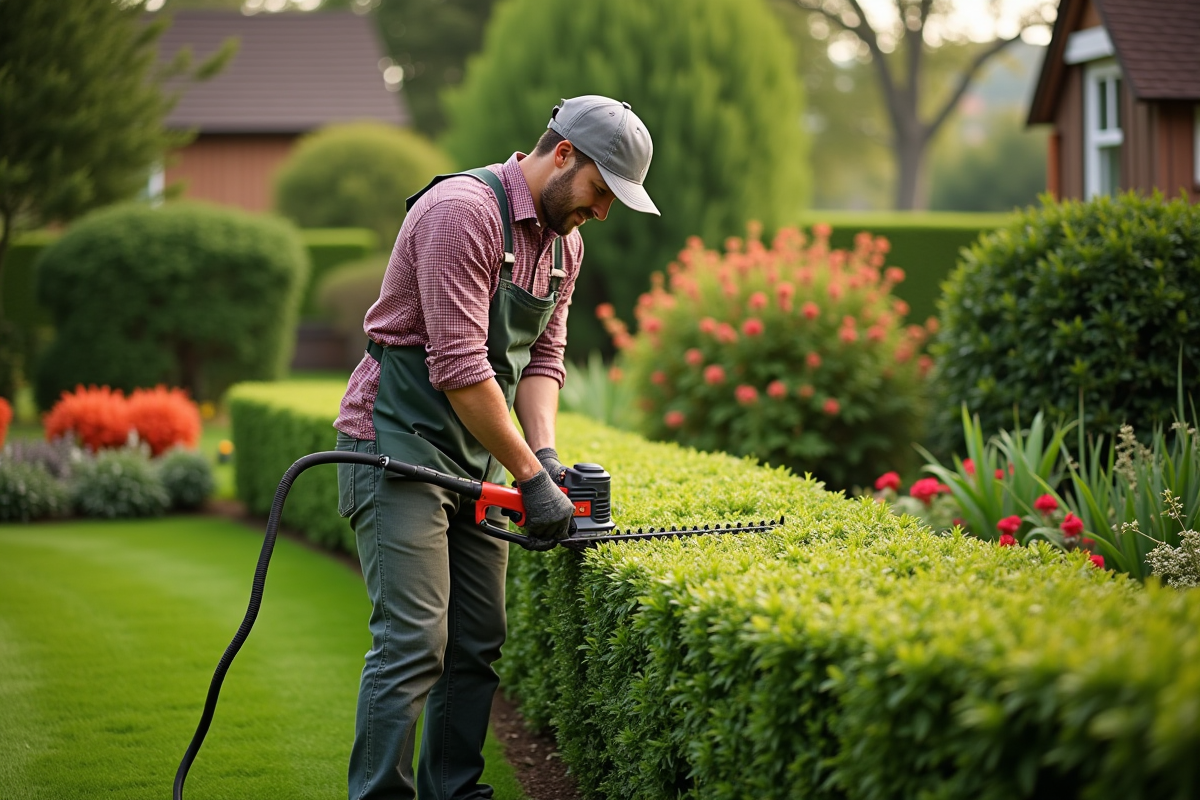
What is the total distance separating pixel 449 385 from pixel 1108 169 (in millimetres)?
11058

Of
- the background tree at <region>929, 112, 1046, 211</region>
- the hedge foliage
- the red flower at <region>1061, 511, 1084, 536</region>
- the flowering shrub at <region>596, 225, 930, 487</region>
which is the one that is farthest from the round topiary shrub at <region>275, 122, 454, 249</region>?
the background tree at <region>929, 112, 1046, 211</region>

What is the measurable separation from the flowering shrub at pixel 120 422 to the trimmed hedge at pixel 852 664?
672 centimetres

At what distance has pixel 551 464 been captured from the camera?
11.4 feet

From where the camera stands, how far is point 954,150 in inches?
2281

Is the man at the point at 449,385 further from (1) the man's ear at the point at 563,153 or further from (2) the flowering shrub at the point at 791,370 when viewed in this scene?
(2) the flowering shrub at the point at 791,370

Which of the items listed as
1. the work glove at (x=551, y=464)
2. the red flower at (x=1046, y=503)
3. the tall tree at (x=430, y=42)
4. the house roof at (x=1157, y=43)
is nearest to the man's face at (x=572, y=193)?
the work glove at (x=551, y=464)

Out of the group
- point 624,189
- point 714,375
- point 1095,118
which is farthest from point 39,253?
point 624,189

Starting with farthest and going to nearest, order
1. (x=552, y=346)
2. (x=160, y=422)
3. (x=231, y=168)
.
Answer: (x=231, y=168) → (x=160, y=422) → (x=552, y=346)

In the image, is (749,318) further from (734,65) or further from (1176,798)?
(734,65)

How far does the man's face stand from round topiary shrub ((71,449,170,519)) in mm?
6838

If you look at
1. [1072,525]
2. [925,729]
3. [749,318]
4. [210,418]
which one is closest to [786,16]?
[210,418]

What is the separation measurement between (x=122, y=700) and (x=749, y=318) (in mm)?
4760

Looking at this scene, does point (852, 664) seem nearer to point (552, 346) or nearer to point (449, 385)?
point (449, 385)

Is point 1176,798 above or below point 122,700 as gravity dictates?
above
